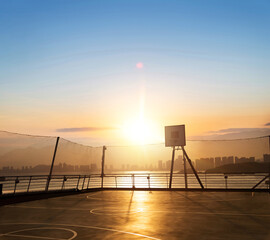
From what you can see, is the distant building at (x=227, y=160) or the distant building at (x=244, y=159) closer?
the distant building at (x=244, y=159)

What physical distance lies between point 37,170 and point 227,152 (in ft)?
43.2

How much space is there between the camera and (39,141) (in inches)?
602

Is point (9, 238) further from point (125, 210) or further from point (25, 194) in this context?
point (25, 194)

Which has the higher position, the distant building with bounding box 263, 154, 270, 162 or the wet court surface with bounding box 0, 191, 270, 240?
the distant building with bounding box 263, 154, 270, 162

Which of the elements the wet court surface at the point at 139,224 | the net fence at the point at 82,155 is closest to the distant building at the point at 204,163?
the net fence at the point at 82,155

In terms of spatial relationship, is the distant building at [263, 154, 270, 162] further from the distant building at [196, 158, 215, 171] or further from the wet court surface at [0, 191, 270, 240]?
the wet court surface at [0, 191, 270, 240]

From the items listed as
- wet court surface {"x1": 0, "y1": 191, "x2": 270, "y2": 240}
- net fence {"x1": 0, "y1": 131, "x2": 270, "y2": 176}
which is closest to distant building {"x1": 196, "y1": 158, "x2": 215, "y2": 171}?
net fence {"x1": 0, "y1": 131, "x2": 270, "y2": 176}

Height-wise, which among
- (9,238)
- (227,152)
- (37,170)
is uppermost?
(227,152)

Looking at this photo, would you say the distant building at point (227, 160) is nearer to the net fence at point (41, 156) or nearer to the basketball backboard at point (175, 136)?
the basketball backboard at point (175, 136)

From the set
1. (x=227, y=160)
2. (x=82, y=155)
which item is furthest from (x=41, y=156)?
(x=227, y=160)

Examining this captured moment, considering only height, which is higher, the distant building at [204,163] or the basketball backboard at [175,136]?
the basketball backboard at [175,136]

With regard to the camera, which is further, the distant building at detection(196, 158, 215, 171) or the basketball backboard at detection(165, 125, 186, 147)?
the distant building at detection(196, 158, 215, 171)

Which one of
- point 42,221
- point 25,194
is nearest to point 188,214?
point 42,221

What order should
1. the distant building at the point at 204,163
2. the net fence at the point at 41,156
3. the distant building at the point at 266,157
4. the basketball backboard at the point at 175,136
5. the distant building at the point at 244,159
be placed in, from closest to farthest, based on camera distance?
the net fence at the point at 41,156
the distant building at the point at 266,157
the distant building at the point at 244,159
the basketball backboard at the point at 175,136
the distant building at the point at 204,163
